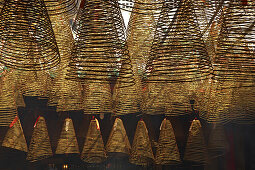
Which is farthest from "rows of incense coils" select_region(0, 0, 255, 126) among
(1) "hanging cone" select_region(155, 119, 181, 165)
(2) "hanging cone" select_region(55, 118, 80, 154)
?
(2) "hanging cone" select_region(55, 118, 80, 154)

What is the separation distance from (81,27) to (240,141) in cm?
410

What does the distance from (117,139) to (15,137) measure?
5.45 ft

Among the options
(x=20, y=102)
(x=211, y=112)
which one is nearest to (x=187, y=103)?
(x=211, y=112)

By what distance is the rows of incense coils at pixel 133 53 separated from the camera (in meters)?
1.34

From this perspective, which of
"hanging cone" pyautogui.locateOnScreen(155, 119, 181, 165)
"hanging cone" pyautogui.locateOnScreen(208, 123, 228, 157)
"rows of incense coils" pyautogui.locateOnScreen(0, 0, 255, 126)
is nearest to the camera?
"rows of incense coils" pyautogui.locateOnScreen(0, 0, 255, 126)

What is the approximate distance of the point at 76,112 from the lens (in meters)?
5.41

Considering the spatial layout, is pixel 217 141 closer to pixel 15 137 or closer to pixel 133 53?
pixel 133 53

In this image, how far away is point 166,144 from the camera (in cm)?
386

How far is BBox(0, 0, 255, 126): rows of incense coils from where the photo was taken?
1.34 meters

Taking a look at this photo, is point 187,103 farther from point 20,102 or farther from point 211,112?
point 20,102

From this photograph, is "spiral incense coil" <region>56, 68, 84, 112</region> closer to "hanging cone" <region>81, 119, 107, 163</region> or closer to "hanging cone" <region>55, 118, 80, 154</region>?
"hanging cone" <region>81, 119, 107, 163</region>

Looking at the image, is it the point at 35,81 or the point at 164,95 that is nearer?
the point at 35,81

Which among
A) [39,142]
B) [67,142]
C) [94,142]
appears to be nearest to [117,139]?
[94,142]

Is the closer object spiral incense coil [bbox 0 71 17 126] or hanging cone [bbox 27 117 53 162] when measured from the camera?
spiral incense coil [bbox 0 71 17 126]
